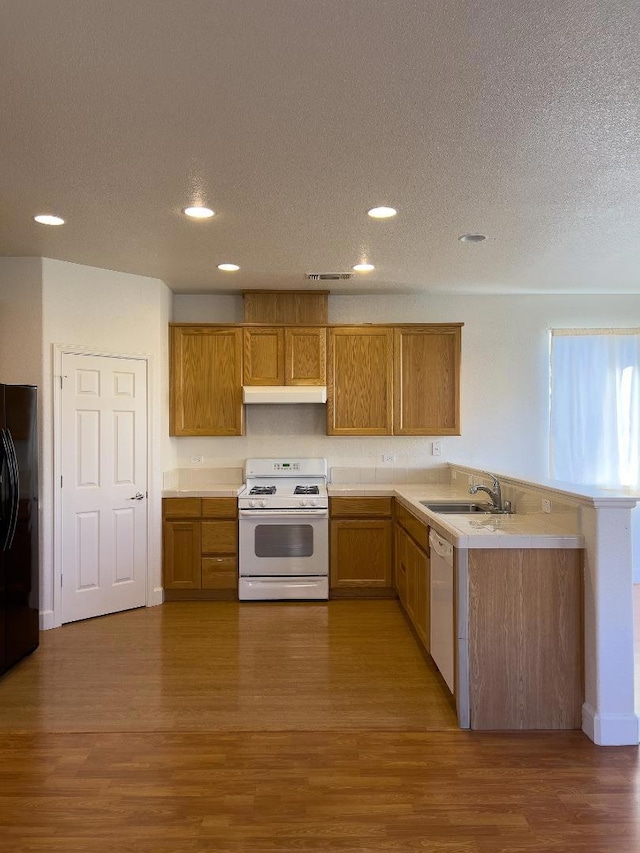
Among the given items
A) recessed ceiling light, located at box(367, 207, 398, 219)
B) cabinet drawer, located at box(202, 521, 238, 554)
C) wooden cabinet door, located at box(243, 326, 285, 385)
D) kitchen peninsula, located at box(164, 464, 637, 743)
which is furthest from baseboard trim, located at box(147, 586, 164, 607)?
recessed ceiling light, located at box(367, 207, 398, 219)

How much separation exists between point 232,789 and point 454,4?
2.72m

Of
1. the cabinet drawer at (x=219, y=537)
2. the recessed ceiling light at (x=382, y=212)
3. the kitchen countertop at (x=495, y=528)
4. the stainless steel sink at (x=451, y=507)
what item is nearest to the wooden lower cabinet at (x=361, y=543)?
the kitchen countertop at (x=495, y=528)

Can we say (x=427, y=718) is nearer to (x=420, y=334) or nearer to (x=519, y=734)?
(x=519, y=734)

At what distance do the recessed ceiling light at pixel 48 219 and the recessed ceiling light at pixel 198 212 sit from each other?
736 mm

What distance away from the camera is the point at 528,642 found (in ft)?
9.50

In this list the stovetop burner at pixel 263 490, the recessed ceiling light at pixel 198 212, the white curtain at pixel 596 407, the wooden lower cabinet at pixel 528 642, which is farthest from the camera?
the white curtain at pixel 596 407

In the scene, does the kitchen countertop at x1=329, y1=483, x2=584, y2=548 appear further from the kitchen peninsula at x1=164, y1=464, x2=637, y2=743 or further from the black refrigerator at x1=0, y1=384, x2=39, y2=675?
the black refrigerator at x1=0, y1=384, x2=39, y2=675

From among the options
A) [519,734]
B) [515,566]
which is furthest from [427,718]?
[515,566]

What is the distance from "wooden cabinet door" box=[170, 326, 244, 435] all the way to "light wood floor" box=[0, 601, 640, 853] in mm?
1989

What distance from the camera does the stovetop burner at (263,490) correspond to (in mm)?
5172

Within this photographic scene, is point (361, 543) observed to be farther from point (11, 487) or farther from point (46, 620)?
point (11, 487)

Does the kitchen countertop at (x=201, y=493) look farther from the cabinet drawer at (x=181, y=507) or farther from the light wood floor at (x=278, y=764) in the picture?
the light wood floor at (x=278, y=764)

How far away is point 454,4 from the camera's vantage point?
1744 mm

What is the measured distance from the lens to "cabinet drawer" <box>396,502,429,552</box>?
12.3 ft
